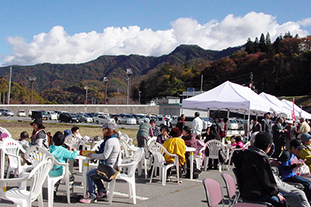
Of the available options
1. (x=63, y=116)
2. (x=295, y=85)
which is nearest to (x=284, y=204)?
(x=63, y=116)

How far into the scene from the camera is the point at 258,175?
369 cm

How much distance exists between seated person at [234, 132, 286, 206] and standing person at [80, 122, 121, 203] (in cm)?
253

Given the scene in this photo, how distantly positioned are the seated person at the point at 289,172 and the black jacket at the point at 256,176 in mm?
1603

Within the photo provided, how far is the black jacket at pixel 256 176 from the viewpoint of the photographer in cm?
368

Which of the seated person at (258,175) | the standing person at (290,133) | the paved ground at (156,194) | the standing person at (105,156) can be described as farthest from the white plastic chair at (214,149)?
the standing person at (290,133)

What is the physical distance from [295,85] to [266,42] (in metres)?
34.7

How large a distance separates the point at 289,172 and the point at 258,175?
6.19 ft

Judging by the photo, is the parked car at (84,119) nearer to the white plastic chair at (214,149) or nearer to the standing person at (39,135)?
the white plastic chair at (214,149)

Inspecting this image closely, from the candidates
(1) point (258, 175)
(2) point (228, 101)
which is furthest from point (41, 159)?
(2) point (228, 101)

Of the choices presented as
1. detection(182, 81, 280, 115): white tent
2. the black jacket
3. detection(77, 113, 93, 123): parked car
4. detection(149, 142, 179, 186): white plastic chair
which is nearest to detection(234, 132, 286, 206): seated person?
the black jacket

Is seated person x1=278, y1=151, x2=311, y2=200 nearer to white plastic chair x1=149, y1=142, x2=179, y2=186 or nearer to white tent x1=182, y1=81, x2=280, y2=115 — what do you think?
white plastic chair x1=149, y1=142, x2=179, y2=186

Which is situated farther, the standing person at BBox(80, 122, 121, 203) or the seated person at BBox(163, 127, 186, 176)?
the seated person at BBox(163, 127, 186, 176)

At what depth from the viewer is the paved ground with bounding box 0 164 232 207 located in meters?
5.78

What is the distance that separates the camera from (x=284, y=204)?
3.86m
